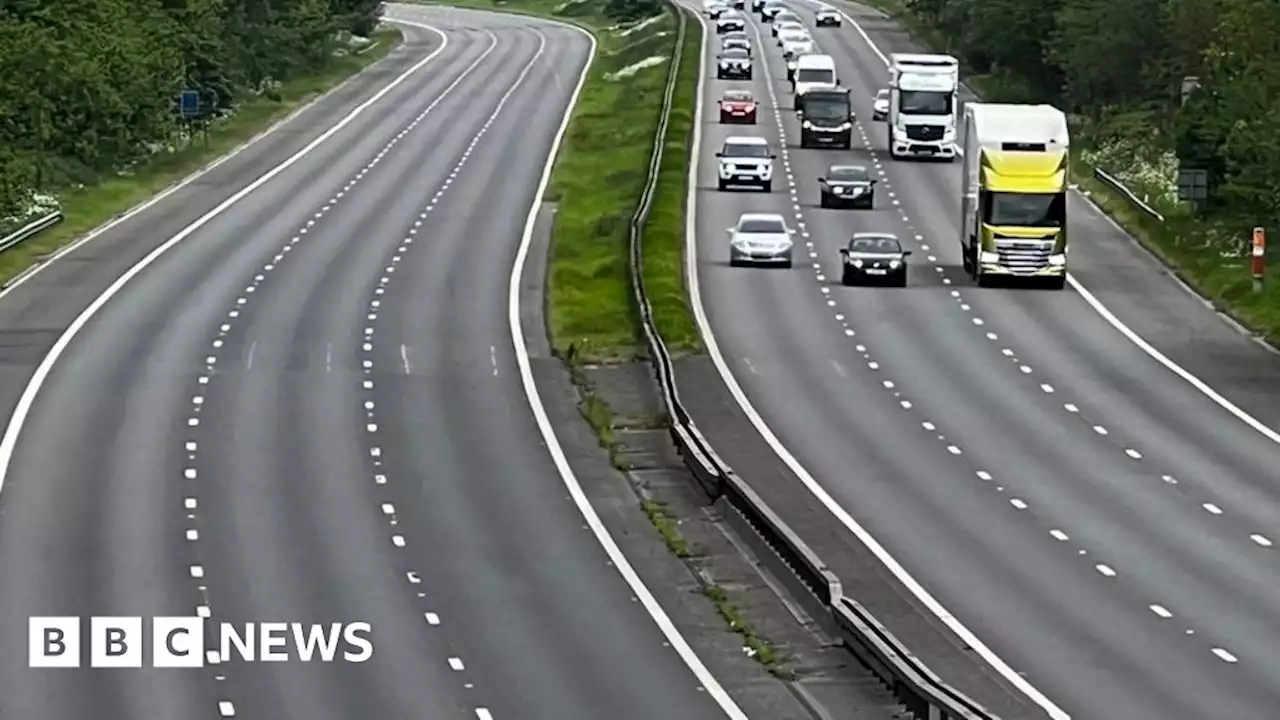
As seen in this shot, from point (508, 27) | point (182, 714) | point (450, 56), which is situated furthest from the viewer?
point (508, 27)

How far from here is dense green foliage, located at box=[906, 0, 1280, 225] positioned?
6881 centimetres

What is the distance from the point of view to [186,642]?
3394 centimetres

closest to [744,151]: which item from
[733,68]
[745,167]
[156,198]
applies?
[745,167]

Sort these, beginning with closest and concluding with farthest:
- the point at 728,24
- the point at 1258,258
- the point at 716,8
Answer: the point at 1258,258, the point at 728,24, the point at 716,8

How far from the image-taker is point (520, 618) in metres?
35.8

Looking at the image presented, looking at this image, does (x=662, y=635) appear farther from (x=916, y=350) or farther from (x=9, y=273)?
(x=9, y=273)

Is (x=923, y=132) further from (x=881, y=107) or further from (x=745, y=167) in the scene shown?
(x=881, y=107)

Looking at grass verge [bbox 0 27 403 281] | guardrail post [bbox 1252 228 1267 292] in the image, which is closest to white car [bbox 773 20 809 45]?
grass verge [bbox 0 27 403 281]

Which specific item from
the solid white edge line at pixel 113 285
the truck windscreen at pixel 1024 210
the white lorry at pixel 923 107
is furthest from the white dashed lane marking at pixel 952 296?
the solid white edge line at pixel 113 285

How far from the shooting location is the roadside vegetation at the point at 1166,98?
67312mm

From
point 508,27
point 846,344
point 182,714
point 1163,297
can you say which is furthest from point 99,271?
point 508,27

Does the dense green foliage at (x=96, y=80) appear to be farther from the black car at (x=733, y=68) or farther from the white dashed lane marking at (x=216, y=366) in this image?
the black car at (x=733, y=68)

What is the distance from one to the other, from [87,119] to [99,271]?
965 inches

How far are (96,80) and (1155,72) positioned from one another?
37062 millimetres
